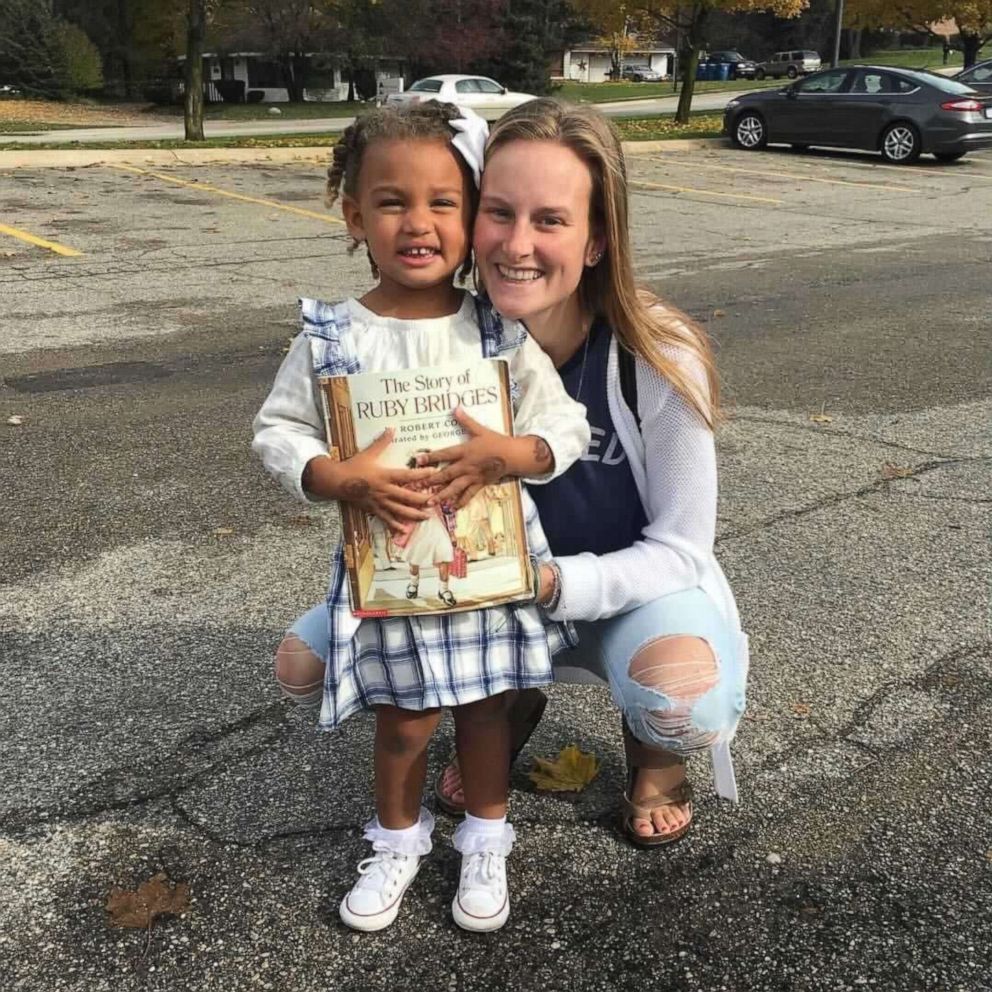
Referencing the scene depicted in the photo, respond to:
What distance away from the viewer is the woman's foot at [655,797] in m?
2.34

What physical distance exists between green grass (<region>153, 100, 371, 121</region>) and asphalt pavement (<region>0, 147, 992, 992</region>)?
30628 millimetres

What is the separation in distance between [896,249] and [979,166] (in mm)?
9596

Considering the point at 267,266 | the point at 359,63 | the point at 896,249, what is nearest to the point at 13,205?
the point at 267,266

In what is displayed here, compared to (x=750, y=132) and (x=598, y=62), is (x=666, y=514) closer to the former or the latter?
(x=750, y=132)

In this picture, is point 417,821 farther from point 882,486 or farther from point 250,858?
point 882,486

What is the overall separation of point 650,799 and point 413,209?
1.30 meters

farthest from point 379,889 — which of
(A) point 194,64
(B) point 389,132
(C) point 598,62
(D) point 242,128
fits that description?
(C) point 598,62

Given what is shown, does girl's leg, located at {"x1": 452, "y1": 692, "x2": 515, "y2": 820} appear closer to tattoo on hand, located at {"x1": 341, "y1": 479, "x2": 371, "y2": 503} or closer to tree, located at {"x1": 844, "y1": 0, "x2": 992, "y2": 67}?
tattoo on hand, located at {"x1": 341, "y1": 479, "x2": 371, "y2": 503}

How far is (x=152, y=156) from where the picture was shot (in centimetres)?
1673

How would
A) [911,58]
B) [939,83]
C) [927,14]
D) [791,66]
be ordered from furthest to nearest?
[911,58], [791,66], [927,14], [939,83]

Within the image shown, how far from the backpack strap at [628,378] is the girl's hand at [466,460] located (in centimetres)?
36

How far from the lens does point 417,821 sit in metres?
2.22

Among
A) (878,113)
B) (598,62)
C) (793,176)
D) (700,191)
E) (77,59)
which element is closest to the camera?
(700,191)

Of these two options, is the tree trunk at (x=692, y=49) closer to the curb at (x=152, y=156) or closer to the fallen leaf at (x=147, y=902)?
the curb at (x=152, y=156)
